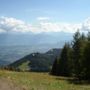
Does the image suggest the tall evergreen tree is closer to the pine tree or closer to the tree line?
the tree line

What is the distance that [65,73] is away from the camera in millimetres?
99000

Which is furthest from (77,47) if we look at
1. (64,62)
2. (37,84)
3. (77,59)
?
(37,84)

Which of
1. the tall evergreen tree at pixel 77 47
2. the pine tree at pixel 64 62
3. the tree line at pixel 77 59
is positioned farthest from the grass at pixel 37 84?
the pine tree at pixel 64 62

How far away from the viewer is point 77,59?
275ft

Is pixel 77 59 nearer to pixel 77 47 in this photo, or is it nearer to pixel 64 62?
pixel 77 47

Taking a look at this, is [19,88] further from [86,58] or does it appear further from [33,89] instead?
[86,58]

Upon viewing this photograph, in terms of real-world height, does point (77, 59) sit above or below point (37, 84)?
below

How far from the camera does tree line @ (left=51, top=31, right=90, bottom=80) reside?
2686 inches

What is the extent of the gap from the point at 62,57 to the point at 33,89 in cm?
7876

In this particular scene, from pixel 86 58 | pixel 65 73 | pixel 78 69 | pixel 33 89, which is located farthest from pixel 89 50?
pixel 33 89

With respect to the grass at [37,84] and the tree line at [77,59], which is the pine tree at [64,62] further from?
the grass at [37,84]

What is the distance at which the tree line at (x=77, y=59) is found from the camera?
6822 cm

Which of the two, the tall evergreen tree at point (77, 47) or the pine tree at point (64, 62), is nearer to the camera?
the tall evergreen tree at point (77, 47)

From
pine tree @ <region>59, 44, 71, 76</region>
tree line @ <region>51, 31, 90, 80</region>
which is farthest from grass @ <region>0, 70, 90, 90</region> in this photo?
pine tree @ <region>59, 44, 71, 76</region>
